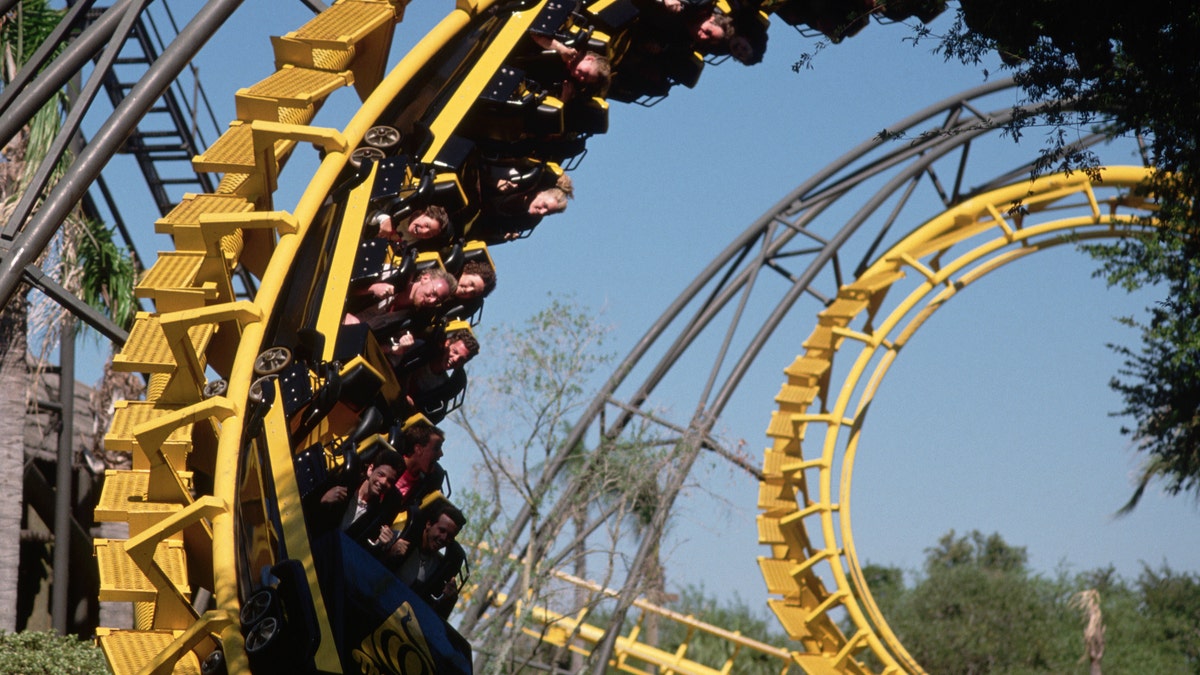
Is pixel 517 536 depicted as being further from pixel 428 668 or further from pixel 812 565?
pixel 428 668

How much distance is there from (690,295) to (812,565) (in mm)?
3257

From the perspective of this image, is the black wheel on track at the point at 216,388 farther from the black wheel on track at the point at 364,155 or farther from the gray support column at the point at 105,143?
the black wheel on track at the point at 364,155

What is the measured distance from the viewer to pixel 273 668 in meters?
4.85

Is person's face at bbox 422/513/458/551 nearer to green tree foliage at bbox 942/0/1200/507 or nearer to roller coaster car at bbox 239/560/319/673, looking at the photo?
roller coaster car at bbox 239/560/319/673

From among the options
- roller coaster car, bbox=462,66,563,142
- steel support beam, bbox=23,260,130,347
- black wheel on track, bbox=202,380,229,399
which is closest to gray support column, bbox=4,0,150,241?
steel support beam, bbox=23,260,130,347

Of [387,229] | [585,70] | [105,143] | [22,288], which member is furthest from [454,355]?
[22,288]

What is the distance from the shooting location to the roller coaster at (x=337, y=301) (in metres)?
5.15

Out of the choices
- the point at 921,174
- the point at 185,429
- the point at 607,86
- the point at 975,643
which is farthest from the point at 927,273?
the point at 975,643

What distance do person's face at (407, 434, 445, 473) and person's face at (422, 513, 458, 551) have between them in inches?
10.0

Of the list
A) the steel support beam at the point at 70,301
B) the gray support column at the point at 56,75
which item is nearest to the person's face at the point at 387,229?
the steel support beam at the point at 70,301

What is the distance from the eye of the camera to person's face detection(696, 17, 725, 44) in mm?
8227

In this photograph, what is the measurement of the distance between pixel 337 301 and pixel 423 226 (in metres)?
0.76

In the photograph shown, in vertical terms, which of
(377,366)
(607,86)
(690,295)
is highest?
(690,295)

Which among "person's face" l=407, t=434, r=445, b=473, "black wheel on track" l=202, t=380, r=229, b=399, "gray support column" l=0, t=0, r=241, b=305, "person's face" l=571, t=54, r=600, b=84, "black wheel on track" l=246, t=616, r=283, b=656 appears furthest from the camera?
"person's face" l=571, t=54, r=600, b=84
